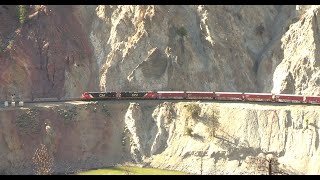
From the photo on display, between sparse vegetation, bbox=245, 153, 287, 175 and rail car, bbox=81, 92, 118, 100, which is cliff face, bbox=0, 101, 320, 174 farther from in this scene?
rail car, bbox=81, 92, 118, 100

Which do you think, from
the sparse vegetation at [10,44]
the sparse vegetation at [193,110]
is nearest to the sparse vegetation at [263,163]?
the sparse vegetation at [193,110]

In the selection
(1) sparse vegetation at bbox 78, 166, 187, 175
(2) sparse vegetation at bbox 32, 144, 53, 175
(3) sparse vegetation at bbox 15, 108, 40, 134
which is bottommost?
(1) sparse vegetation at bbox 78, 166, 187, 175

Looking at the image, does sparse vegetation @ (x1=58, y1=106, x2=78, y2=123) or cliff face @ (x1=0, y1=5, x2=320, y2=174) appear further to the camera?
sparse vegetation @ (x1=58, y1=106, x2=78, y2=123)

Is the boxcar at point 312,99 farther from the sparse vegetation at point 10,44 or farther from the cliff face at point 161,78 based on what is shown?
the sparse vegetation at point 10,44

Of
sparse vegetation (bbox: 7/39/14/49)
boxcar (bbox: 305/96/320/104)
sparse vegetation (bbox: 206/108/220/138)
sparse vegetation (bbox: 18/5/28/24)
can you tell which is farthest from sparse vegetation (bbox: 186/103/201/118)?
sparse vegetation (bbox: 18/5/28/24)

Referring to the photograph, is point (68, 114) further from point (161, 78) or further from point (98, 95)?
point (161, 78)

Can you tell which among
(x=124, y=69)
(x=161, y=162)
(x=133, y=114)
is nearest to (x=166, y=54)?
(x=124, y=69)
